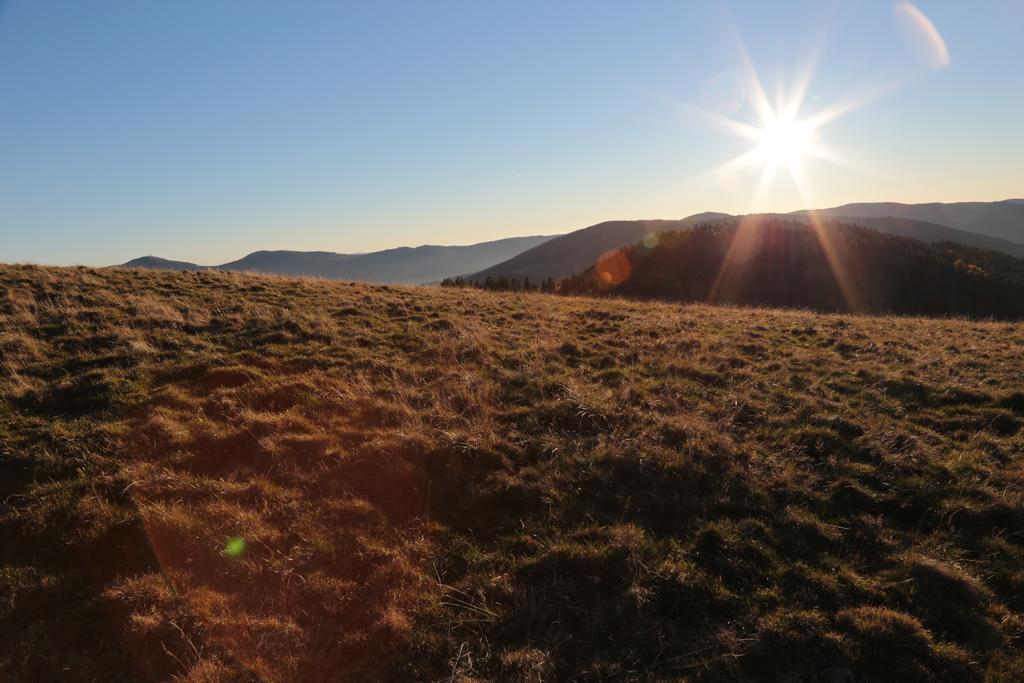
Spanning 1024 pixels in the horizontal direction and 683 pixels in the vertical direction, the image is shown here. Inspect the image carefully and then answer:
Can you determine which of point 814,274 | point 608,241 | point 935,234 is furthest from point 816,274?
point 935,234

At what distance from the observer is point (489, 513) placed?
604 cm

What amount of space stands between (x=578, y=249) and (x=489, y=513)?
476 feet

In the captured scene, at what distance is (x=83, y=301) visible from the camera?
12617 mm

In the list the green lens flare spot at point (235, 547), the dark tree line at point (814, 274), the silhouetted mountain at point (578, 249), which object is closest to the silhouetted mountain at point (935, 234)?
the silhouetted mountain at point (578, 249)

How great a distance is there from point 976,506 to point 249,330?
1385cm

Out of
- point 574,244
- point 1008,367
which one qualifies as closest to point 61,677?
point 1008,367

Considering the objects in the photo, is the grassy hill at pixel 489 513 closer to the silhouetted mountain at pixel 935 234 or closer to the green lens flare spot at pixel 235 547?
the green lens flare spot at pixel 235 547

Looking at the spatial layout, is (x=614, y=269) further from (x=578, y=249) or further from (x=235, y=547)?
(x=578, y=249)

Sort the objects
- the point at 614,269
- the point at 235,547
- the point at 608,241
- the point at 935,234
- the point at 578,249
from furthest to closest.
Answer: the point at 608,241 → the point at 578,249 → the point at 935,234 → the point at 614,269 → the point at 235,547

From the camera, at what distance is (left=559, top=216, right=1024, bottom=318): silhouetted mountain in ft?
125

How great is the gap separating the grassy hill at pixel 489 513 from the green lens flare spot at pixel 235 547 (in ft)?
0.06

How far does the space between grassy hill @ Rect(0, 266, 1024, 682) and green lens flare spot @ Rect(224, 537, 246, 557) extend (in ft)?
0.06

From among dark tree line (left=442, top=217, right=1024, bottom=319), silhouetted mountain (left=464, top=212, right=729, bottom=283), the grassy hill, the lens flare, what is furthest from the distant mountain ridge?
the grassy hill

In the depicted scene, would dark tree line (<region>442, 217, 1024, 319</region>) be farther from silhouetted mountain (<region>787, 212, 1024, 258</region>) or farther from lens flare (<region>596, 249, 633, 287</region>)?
silhouetted mountain (<region>787, 212, 1024, 258</region>)
